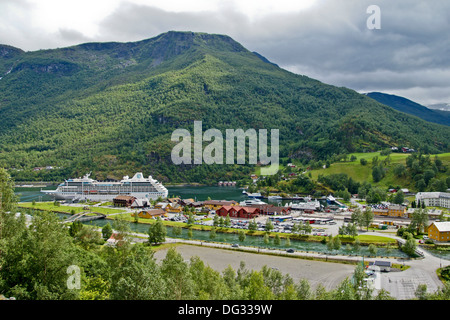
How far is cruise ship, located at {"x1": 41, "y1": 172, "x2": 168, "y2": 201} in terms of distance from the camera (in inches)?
3784

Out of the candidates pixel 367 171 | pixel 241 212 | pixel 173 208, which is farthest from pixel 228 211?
pixel 367 171

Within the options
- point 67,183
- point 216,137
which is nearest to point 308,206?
point 67,183

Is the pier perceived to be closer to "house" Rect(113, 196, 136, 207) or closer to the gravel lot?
"house" Rect(113, 196, 136, 207)

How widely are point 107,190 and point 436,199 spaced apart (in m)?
75.0

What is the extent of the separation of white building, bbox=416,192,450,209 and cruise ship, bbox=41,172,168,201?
5984 centimetres

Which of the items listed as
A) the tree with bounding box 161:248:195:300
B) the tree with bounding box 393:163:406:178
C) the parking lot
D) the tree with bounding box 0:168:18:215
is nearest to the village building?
the parking lot

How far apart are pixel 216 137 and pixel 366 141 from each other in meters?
64.2

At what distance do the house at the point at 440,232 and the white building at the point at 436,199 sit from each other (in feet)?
100

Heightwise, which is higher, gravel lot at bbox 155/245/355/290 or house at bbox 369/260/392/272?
house at bbox 369/260/392/272

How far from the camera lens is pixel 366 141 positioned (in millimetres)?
143750

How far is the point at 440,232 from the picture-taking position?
138 feet

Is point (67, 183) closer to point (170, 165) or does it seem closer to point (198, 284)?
point (170, 165)

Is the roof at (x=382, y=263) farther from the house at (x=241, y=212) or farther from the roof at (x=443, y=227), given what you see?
the house at (x=241, y=212)

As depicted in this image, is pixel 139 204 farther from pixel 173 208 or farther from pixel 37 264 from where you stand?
pixel 37 264
